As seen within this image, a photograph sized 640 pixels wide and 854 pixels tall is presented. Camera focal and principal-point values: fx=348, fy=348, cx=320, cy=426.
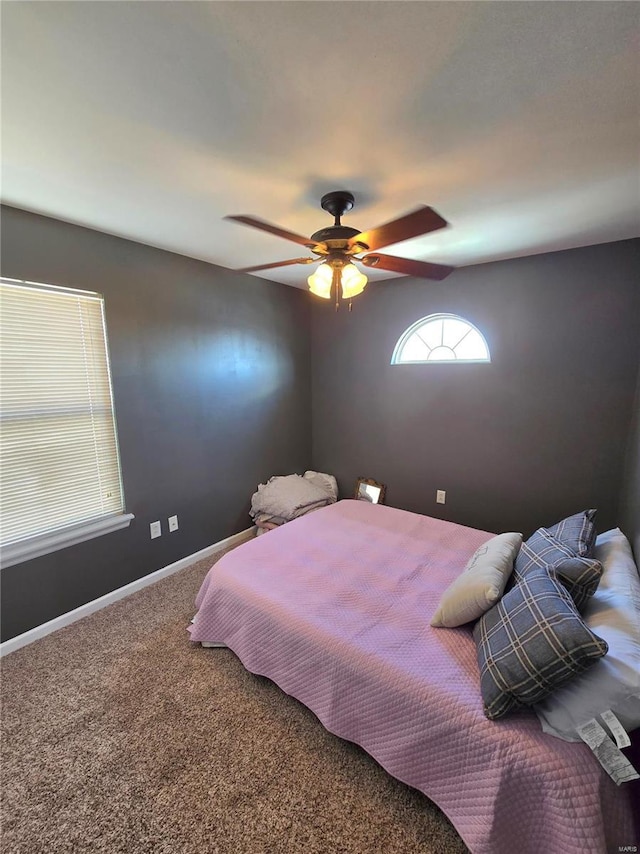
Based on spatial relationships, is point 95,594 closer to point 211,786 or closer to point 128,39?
point 211,786

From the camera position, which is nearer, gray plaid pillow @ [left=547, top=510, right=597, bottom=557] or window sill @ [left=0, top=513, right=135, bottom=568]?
gray plaid pillow @ [left=547, top=510, right=597, bottom=557]

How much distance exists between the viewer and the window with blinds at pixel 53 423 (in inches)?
76.7

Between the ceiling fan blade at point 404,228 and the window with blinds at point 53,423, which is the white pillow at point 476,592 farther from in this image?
the window with blinds at point 53,423

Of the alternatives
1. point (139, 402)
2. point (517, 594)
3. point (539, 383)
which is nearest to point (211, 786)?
point (517, 594)

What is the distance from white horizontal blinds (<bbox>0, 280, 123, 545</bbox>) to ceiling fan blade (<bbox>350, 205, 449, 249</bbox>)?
5.91 ft

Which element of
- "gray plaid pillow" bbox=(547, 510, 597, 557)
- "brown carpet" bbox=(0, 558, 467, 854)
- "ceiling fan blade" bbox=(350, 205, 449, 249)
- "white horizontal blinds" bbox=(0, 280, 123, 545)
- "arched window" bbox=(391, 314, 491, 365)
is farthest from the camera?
"arched window" bbox=(391, 314, 491, 365)

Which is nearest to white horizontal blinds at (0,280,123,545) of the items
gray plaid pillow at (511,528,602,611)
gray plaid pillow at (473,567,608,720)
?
gray plaid pillow at (473,567,608,720)

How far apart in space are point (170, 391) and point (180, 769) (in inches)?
85.8

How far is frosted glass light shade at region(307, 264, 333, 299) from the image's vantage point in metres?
1.68

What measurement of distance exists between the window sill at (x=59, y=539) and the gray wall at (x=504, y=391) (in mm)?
2295

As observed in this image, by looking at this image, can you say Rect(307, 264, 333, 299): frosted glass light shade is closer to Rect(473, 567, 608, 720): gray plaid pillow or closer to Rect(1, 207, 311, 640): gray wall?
Rect(1, 207, 311, 640): gray wall

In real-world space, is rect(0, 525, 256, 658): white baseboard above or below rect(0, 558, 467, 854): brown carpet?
above

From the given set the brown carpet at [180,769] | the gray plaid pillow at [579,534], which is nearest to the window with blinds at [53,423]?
the brown carpet at [180,769]

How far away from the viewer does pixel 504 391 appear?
2.89 m
